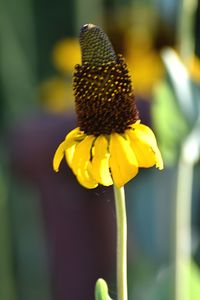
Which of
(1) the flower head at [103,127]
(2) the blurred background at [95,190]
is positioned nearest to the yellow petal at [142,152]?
(1) the flower head at [103,127]

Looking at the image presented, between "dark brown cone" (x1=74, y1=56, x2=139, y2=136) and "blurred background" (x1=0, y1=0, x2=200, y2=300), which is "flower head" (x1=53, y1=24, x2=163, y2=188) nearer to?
"dark brown cone" (x1=74, y1=56, x2=139, y2=136)

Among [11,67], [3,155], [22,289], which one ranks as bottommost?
[22,289]

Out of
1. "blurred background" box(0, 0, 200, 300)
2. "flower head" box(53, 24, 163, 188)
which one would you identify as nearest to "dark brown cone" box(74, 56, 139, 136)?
"flower head" box(53, 24, 163, 188)

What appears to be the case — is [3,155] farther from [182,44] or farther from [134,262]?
[182,44]

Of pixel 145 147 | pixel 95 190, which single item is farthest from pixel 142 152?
pixel 95 190

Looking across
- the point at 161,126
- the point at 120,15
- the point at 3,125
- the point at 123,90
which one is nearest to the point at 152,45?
the point at 120,15

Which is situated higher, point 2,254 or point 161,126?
point 161,126

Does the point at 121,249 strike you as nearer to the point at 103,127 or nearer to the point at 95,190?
the point at 103,127
